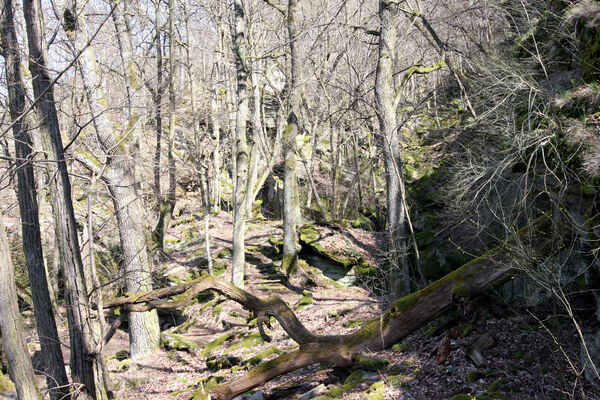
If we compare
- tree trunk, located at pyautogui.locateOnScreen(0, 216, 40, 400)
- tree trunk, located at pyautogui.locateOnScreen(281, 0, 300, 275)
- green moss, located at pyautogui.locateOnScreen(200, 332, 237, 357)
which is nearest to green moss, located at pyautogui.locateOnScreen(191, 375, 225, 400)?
green moss, located at pyautogui.locateOnScreen(200, 332, 237, 357)

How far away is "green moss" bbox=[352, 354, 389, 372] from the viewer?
6.74 meters

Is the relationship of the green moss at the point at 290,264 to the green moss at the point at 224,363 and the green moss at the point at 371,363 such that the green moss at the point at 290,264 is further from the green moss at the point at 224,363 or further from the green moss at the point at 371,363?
the green moss at the point at 371,363

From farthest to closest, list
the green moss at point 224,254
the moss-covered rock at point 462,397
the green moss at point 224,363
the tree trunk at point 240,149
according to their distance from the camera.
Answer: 1. the green moss at point 224,254
2. the tree trunk at point 240,149
3. the green moss at point 224,363
4. the moss-covered rock at point 462,397

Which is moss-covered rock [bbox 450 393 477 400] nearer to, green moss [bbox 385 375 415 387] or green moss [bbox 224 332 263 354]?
green moss [bbox 385 375 415 387]

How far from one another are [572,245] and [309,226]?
10.5 metres

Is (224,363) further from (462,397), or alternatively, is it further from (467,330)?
(462,397)

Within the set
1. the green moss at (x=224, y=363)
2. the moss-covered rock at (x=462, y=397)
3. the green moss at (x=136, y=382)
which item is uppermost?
the moss-covered rock at (x=462, y=397)

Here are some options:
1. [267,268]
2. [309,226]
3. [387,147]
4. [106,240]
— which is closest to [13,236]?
[106,240]

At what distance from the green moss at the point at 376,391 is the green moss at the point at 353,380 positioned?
436 millimetres

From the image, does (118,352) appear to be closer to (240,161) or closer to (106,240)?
(106,240)

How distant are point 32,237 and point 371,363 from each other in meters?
5.75

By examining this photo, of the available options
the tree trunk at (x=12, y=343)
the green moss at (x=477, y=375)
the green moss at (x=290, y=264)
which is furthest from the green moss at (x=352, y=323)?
the tree trunk at (x=12, y=343)

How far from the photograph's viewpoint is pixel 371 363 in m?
6.81

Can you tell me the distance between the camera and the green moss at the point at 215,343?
10.3 meters
